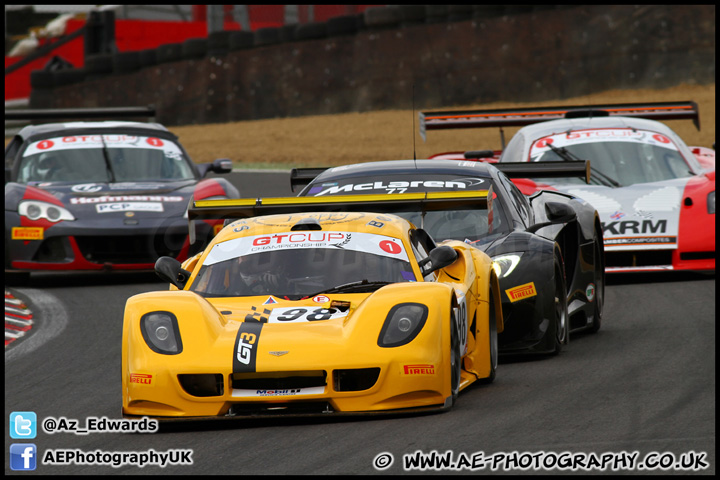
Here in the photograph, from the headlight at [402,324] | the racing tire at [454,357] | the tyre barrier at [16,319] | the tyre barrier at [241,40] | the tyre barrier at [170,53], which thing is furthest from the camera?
the tyre barrier at [170,53]

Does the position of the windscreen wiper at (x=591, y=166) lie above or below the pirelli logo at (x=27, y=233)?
above

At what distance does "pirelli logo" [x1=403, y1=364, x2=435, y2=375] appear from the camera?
6370mm

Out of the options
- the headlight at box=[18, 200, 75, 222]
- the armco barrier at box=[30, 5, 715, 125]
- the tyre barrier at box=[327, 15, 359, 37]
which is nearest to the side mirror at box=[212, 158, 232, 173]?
the headlight at box=[18, 200, 75, 222]

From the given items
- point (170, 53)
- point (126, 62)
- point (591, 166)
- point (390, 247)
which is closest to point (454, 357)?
point (390, 247)

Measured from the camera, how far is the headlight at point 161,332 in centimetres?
650

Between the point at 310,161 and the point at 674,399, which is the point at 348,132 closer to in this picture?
the point at 310,161

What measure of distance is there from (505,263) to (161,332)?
252 cm

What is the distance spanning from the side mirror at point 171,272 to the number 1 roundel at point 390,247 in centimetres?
112

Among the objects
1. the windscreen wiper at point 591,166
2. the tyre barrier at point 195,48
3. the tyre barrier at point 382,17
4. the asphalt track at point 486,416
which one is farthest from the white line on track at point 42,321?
the tyre barrier at point 195,48

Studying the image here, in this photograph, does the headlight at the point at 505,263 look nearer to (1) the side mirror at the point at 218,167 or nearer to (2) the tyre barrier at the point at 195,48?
(1) the side mirror at the point at 218,167

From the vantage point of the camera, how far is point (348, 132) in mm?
32281

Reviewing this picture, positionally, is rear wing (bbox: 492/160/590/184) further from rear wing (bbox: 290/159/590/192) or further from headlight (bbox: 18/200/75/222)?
headlight (bbox: 18/200/75/222)

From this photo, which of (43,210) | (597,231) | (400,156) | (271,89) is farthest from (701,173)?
(271,89)

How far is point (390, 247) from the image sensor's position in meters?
7.47
